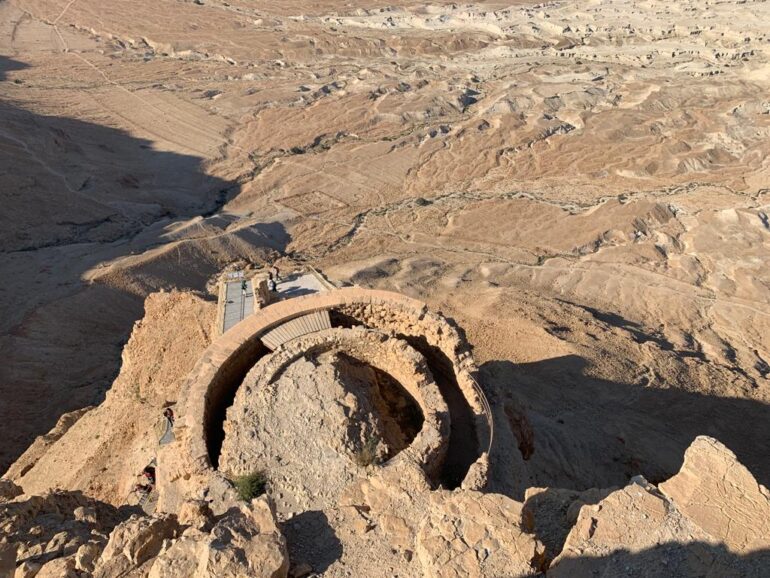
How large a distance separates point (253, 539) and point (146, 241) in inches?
845

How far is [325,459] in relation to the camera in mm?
8992

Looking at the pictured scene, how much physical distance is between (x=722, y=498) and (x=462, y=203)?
23454 millimetres

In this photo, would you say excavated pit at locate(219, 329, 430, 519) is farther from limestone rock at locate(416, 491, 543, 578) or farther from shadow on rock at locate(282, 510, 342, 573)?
limestone rock at locate(416, 491, 543, 578)

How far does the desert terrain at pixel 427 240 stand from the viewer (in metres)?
9.58

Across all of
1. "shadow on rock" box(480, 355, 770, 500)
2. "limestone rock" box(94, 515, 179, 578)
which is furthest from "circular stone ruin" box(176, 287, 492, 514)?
"limestone rock" box(94, 515, 179, 578)

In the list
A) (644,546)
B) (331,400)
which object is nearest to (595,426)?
(331,400)

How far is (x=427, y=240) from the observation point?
25531mm

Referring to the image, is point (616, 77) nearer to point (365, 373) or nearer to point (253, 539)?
point (365, 373)

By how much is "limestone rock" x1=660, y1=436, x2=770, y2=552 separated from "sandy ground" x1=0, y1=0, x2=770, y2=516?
11.5ft

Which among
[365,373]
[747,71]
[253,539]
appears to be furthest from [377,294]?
[747,71]

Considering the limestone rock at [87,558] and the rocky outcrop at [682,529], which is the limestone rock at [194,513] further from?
the rocky outcrop at [682,529]

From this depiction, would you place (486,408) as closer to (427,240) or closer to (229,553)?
(229,553)

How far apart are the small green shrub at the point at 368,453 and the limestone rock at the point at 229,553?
11.5ft

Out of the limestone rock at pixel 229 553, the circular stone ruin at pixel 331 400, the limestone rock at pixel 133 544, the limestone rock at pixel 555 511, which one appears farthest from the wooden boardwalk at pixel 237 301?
the limestone rock at pixel 555 511
